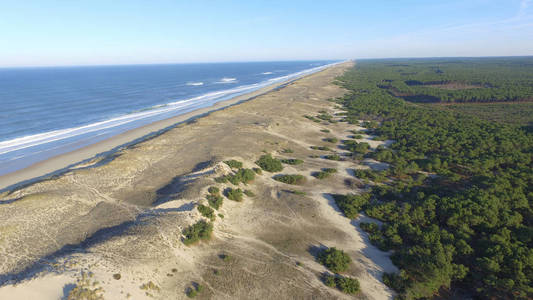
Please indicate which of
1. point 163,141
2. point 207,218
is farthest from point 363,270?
point 163,141

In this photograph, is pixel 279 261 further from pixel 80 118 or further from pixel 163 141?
pixel 80 118

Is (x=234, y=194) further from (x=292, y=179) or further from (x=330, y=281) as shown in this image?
(x=330, y=281)

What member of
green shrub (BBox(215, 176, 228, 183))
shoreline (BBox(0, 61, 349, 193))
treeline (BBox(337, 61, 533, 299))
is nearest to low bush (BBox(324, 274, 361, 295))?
treeline (BBox(337, 61, 533, 299))

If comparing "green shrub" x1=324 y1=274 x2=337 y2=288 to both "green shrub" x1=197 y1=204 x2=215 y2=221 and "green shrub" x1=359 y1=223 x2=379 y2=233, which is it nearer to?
"green shrub" x1=359 y1=223 x2=379 y2=233

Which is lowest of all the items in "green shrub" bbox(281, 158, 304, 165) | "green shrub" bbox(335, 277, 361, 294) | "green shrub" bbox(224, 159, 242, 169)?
"green shrub" bbox(335, 277, 361, 294)

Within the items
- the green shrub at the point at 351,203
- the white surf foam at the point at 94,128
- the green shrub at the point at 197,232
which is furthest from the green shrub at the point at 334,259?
the white surf foam at the point at 94,128

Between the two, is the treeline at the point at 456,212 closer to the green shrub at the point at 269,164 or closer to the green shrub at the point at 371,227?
the green shrub at the point at 371,227
